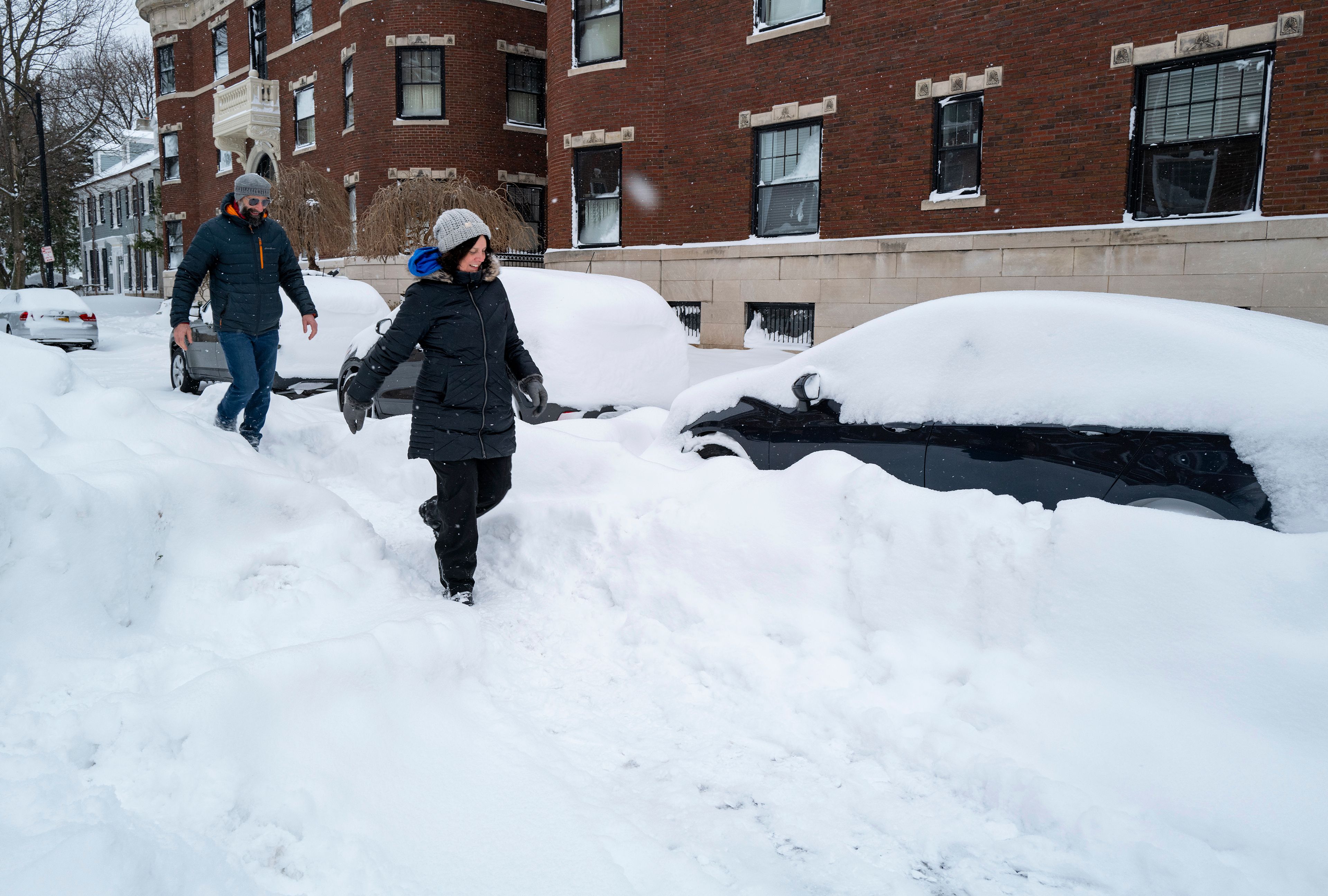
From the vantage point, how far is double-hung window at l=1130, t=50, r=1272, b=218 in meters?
10.6

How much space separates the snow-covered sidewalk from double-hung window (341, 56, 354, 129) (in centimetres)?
2008

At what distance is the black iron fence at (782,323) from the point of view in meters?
14.9

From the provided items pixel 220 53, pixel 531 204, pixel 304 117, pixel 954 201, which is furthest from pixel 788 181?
pixel 220 53

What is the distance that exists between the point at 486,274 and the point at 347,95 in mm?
21323

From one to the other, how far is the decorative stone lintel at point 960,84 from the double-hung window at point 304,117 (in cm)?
1802

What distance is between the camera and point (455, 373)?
155 inches

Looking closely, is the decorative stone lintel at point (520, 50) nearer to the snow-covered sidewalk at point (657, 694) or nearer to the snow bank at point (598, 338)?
the snow bank at point (598, 338)

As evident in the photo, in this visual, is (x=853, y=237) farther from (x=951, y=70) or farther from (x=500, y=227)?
(x=500, y=227)

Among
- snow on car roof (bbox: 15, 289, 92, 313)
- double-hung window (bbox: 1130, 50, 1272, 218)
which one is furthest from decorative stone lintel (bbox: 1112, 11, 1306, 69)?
snow on car roof (bbox: 15, 289, 92, 313)

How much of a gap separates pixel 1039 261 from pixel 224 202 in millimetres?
10487

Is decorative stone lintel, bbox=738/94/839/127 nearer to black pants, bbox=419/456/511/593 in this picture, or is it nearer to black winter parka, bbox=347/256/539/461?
black winter parka, bbox=347/256/539/461

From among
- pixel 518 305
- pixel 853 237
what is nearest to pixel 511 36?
pixel 853 237

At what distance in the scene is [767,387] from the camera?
520 centimetres

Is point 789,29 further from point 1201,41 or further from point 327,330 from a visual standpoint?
point 327,330
